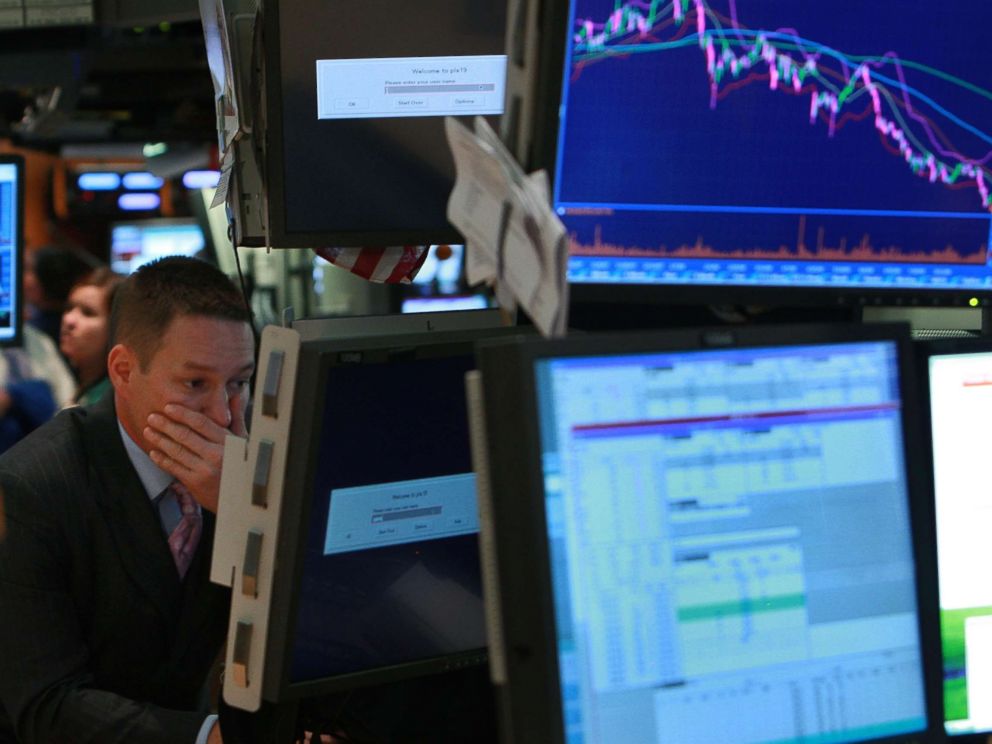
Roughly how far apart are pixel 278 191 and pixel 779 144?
672 mm

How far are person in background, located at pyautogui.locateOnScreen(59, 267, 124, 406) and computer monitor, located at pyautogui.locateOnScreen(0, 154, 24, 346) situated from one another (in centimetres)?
146

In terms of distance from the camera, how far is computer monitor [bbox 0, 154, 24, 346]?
3.16 m

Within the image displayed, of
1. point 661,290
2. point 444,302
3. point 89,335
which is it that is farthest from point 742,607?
point 444,302

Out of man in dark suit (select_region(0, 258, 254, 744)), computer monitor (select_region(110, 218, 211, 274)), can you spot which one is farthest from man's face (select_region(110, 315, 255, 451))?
computer monitor (select_region(110, 218, 211, 274))

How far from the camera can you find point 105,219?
1622cm

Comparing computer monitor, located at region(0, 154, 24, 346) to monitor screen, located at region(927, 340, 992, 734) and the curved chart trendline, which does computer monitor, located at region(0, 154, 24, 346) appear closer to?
the curved chart trendline

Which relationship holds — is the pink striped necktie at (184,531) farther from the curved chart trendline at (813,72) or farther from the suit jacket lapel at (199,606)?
the curved chart trendline at (813,72)

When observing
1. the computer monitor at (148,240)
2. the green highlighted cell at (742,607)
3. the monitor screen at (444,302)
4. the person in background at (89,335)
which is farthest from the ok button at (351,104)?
the computer monitor at (148,240)

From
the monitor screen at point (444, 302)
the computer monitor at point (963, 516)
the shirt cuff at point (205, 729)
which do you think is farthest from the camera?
the monitor screen at point (444, 302)

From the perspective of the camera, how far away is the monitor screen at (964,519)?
141 centimetres

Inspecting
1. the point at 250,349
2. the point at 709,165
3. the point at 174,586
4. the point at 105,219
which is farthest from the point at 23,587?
the point at 105,219

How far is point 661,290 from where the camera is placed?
1.40 meters

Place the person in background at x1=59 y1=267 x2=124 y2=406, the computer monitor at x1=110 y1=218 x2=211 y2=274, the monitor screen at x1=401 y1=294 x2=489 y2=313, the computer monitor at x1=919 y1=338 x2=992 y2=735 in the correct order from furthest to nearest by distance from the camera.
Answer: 1. the computer monitor at x1=110 y1=218 x2=211 y2=274
2. the monitor screen at x1=401 y1=294 x2=489 y2=313
3. the person in background at x1=59 y1=267 x2=124 y2=406
4. the computer monitor at x1=919 y1=338 x2=992 y2=735

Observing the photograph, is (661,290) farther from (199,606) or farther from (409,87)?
(199,606)
